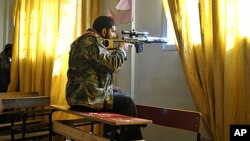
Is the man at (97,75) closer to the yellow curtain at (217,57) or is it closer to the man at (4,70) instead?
the yellow curtain at (217,57)

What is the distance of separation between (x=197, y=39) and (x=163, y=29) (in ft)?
1.97

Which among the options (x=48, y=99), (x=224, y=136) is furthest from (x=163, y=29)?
(x=48, y=99)

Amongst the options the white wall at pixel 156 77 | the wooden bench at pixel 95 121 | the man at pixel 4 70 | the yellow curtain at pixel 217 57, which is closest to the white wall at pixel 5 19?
the man at pixel 4 70

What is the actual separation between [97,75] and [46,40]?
6.53ft

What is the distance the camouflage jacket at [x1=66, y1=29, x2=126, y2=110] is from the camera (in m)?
2.52

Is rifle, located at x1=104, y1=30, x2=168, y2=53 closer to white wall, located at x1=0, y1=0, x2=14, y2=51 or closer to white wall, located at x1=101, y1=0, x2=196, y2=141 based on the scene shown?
white wall, located at x1=101, y1=0, x2=196, y2=141

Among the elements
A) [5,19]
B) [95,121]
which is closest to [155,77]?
[95,121]

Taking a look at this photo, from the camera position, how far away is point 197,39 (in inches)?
108

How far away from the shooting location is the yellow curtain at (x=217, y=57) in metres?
2.40

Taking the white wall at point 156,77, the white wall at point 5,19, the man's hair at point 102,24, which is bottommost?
the white wall at point 156,77

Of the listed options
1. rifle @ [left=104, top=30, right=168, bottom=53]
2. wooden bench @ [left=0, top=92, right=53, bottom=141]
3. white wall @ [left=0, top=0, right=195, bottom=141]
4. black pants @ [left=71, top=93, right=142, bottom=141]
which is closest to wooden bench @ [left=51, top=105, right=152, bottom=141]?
black pants @ [left=71, top=93, right=142, bottom=141]

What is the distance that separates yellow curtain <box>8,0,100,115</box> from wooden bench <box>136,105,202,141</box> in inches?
57.8

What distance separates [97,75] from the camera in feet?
8.54

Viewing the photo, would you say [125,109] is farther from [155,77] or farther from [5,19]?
[5,19]
